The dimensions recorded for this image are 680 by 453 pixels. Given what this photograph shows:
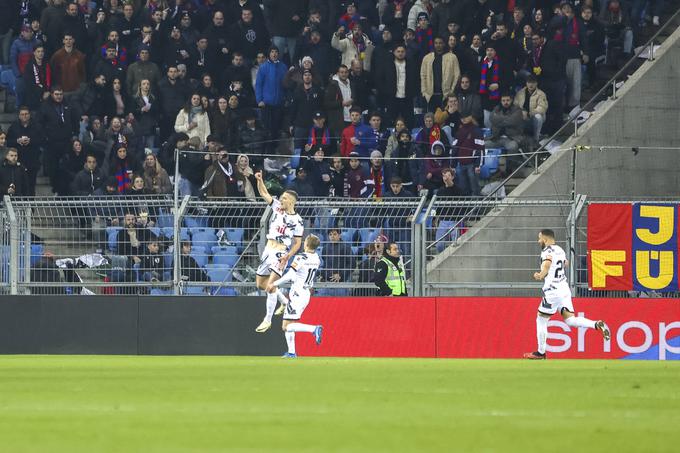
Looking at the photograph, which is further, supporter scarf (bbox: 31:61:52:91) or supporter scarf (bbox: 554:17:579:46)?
supporter scarf (bbox: 31:61:52:91)

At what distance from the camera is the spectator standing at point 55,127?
86.0 feet

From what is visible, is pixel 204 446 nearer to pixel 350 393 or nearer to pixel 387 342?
pixel 350 393

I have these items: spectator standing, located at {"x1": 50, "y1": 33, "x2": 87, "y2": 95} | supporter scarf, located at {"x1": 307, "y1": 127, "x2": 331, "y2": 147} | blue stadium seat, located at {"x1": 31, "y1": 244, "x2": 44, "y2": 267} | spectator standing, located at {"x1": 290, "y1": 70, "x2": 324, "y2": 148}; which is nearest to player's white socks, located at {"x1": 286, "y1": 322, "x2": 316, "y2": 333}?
blue stadium seat, located at {"x1": 31, "y1": 244, "x2": 44, "y2": 267}

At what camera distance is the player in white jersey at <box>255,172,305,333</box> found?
1981cm

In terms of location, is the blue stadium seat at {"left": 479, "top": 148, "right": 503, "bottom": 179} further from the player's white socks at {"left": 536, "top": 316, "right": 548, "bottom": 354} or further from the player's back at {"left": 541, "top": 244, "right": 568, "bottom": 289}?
the player's white socks at {"left": 536, "top": 316, "right": 548, "bottom": 354}

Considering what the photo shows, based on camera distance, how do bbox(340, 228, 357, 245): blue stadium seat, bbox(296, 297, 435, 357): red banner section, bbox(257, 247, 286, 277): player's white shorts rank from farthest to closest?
bbox(296, 297, 435, 357): red banner section
bbox(340, 228, 357, 245): blue stadium seat
bbox(257, 247, 286, 277): player's white shorts

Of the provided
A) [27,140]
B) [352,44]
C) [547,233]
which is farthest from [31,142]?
[547,233]

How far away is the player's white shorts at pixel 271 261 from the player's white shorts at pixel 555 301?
3.91m

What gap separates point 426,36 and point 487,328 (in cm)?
758

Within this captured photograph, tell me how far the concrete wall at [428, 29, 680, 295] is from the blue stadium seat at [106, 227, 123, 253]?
496 centimetres

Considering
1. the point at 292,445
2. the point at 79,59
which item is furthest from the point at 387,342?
Answer: the point at 292,445

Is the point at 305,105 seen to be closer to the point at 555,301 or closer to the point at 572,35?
the point at 572,35

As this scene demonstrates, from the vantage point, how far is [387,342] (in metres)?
21.7

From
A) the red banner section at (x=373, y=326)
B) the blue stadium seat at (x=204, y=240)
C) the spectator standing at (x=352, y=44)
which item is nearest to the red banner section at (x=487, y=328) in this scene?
the red banner section at (x=373, y=326)
